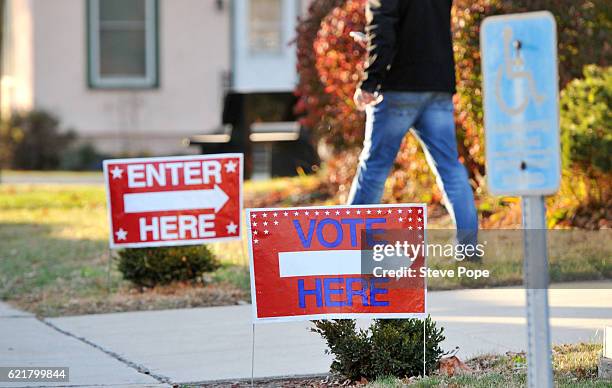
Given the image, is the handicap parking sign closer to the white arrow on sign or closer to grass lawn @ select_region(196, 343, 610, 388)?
grass lawn @ select_region(196, 343, 610, 388)

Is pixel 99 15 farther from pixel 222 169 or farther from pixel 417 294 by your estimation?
pixel 417 294

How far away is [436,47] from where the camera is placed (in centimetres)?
784

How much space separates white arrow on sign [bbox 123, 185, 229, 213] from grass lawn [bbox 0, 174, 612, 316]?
524mm

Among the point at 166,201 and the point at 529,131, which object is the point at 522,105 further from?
the point at 166,201

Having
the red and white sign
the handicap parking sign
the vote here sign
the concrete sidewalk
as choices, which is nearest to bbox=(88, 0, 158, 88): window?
the red and white sign

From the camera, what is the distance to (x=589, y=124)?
9281mm

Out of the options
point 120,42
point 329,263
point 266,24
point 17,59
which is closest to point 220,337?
point 329,263

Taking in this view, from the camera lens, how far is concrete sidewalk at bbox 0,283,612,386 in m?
5.73

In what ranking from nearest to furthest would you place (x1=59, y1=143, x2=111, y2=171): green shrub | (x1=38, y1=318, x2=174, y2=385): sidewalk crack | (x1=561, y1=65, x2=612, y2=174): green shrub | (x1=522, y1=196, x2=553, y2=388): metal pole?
1. (x1=522, y1=196, x2=553, y2=388): metal pole
2. (x1=38, y1=318, x2=174, y2=385): sidewalk crack
3. (x1=561, y1=65, x2=612, y2=174): green shrub
4. (x1=59, y1=143, x2=111, y2=171): green shrub

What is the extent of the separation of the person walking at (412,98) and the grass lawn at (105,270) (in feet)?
1.99

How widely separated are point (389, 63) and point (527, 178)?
409 centimetres

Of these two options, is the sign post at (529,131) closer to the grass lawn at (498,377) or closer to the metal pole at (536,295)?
the metal pole at (536,295)

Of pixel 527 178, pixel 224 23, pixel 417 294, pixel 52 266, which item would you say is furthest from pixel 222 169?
pixel 224 23

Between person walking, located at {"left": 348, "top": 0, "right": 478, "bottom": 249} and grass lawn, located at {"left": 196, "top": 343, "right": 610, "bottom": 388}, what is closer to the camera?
grass lawn, located at {"left": 196, "top": 343, "right": 610, "bottom": 388}
